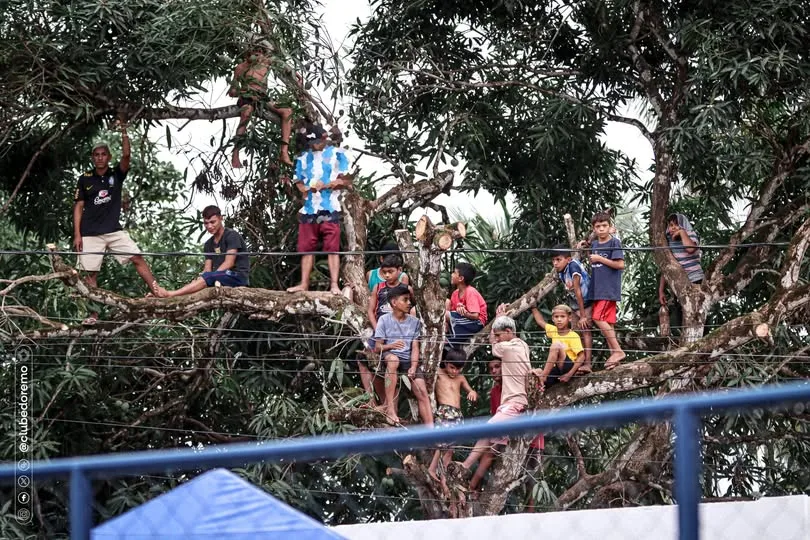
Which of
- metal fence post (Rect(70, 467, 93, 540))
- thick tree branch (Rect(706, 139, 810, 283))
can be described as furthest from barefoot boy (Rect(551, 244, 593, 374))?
metal fence post (Rect(70, 467, 93, 540))

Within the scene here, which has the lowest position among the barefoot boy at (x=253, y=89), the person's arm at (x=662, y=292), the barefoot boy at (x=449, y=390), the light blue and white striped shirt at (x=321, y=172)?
the barefoot boy at (x=449, y=390)

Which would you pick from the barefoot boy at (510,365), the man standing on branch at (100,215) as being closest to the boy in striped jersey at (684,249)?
the barefoot boy at (510,365)

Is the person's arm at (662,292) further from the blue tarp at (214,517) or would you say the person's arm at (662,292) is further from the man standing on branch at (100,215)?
the blue tarp at (214,517)

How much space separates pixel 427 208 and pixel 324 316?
1.79 m

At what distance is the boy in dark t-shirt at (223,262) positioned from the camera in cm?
846

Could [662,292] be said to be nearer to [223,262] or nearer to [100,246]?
[223,262]

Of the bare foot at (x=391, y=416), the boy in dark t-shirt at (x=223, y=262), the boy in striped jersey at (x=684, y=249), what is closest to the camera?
the bare foot at (x=391, y=416)

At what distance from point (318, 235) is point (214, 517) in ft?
19.8

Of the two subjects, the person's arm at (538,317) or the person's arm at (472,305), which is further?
the person's arm at (538,317)

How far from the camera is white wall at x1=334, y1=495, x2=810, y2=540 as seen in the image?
4.77 m

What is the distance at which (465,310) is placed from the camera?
8383 mm

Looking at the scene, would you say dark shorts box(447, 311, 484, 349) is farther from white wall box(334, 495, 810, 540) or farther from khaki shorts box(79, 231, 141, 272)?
white wall box(334, 495, 810, 540)

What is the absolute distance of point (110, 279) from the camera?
9.89 m

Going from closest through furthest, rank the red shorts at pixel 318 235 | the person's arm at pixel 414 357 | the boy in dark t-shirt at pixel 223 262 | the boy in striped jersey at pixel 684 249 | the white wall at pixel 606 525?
the white wall at pixel 606 525 < the person's arm at pixel 414 357 < the boy in dark t-shirt at pixel 223 262 < the red shorts at pixel 318 235 < the boy in striped jersey at pixel 684 249
